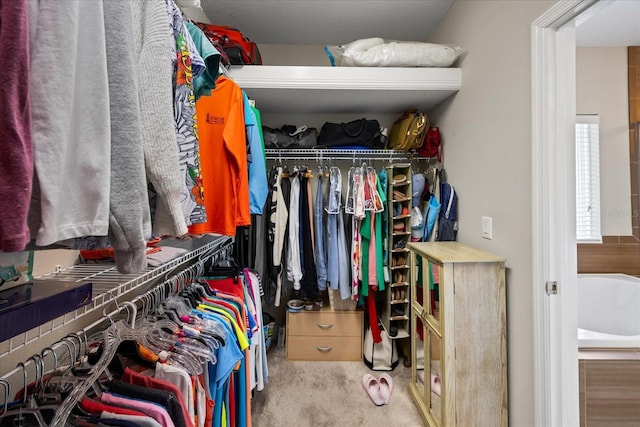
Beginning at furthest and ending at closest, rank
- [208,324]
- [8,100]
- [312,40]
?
[312,40]
[208,324]
[8,100]

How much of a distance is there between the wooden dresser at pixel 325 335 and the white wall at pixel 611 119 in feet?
6.81

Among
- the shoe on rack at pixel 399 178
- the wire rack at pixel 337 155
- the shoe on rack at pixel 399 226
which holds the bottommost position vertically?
the shoe on rack at pixel 399 226

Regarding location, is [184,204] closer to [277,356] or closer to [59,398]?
[59,398]

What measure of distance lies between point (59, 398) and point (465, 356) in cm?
149

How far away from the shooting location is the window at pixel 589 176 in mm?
2137

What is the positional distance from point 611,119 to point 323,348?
2.82m

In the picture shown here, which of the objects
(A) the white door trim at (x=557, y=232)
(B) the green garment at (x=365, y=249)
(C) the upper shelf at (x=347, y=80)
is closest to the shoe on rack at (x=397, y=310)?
(B) the green garment at (x=365, y=249)

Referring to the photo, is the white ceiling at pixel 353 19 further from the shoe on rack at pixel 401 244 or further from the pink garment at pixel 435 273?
the pink garment at pixel 435 273

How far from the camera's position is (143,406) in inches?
25.0

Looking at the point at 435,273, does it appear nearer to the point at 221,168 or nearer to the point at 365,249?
the point at 365,249

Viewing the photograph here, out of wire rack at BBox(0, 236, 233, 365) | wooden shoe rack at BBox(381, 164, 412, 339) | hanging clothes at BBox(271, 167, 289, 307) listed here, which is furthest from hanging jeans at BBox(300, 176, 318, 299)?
wire rack at BBox(0, 236, 233, 365)

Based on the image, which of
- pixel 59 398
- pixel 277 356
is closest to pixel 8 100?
pixel 59 398

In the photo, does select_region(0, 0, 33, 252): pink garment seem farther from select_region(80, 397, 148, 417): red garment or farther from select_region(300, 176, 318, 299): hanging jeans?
select_region(300, 176, 318, 299): hanging jeans

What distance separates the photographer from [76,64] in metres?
0.40
